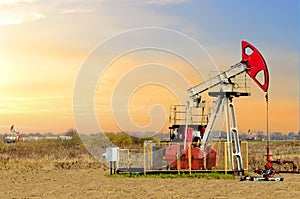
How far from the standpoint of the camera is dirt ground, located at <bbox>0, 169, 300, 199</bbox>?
1605 cm

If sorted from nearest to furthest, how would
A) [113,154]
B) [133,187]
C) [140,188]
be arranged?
[140,188] < [133,187] < [113,154]

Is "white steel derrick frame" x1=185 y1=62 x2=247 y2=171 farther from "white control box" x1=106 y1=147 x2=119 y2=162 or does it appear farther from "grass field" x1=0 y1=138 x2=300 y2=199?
"white control box" x1=106 y1=147 x2=119 y2=162

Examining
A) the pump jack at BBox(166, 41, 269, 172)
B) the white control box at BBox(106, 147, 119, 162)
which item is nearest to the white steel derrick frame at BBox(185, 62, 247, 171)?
the pump jack at BBox(166, 41, 269, 172)

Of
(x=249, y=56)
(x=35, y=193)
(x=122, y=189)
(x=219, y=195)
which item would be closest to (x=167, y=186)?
(x=122, y=189)

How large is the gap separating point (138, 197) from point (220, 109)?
723 centimetres

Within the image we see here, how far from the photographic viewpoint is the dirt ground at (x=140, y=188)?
1605 centimetres

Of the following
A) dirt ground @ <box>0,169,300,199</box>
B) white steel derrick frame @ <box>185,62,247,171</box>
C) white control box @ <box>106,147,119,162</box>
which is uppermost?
white steel derrick frame @ <box>185,62,247,171</box>

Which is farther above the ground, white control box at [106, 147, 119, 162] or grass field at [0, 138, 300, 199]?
white control box at [106, 147, 119, 162]

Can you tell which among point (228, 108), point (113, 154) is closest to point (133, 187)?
point (113, 154)

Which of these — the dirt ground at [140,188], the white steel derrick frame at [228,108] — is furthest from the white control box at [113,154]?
the white steel derrick frame at [228,108]

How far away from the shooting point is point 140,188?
58.1ft

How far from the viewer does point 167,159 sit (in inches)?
858

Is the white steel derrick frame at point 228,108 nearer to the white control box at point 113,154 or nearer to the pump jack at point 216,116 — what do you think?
the pump jack at point 216,116

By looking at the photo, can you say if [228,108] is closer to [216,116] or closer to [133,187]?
[216,116]
